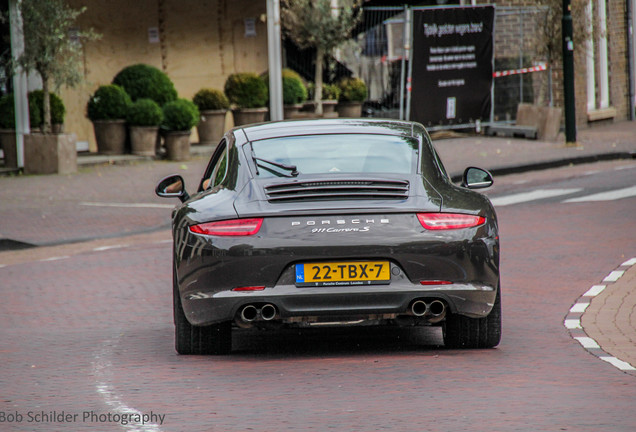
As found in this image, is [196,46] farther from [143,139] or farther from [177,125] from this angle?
[143,139]

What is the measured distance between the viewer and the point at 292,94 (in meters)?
27.6

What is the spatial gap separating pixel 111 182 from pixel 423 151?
13.7 metres

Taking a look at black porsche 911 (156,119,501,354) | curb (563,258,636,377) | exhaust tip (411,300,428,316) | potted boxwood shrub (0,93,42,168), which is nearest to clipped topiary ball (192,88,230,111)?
potted boxwood shrub (0,93,42,168)

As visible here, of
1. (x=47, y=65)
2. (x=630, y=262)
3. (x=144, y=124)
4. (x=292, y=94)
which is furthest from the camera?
(x=292, y=94)

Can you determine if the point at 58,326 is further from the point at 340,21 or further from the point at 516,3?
the point at 516,3

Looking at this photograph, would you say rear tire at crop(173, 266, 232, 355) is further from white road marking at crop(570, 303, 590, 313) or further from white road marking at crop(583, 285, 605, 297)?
white road marking at crop(583, 285, 605, 297)

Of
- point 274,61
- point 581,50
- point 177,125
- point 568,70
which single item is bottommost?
point 177,125

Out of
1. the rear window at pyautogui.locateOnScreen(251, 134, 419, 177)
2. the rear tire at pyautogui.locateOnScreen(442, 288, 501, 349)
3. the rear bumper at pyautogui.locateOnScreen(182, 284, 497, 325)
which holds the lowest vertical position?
the rear tire at pyautogui.locateOnScreen(442, 288, 501, 349)

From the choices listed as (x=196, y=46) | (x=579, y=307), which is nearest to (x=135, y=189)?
(x=196, y=46)

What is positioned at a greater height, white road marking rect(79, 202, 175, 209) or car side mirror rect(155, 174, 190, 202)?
car side mirror rect(155, 174, 190, 202)

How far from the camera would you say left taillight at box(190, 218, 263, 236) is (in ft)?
22.8

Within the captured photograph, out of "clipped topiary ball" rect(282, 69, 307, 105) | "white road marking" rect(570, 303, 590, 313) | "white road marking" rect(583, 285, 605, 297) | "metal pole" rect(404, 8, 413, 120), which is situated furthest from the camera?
"clipped topiary ball" rect(282, 69, 307, 105)

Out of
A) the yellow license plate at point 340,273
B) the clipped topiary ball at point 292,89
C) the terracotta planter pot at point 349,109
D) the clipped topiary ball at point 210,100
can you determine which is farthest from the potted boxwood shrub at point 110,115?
the yellow license plate at point 340,273

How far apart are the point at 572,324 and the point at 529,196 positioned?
8955 mm
